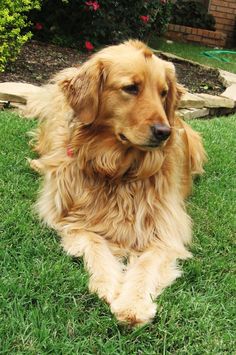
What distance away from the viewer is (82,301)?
2.55m

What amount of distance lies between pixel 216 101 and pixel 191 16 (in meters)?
8.35

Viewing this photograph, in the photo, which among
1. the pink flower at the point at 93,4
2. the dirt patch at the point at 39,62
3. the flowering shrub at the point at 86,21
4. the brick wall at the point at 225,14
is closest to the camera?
the dirt patch at the point at 39,62

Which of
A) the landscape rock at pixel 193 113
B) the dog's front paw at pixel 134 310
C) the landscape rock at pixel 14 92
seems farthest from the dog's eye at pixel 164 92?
the landscape rock at pixel 193 113

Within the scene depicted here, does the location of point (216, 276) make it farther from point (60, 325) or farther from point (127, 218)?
point (60, 325)

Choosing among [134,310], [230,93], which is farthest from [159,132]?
[230,93]

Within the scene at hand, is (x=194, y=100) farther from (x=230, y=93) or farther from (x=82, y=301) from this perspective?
(x=82, y=301)

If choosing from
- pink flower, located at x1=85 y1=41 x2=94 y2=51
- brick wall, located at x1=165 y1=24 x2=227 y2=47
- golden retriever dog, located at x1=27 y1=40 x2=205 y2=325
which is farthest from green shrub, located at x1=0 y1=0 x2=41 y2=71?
brick wall, located at x1=165 y1=24 x2=227 y2=47

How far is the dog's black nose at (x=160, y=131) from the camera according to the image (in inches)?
113

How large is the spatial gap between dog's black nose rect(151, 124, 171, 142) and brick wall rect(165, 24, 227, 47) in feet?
39.0

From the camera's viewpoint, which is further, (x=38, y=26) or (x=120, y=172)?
(x=38, y=26)

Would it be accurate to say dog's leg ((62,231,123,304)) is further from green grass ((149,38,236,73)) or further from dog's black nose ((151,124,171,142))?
green grass ((149,38,236,73))

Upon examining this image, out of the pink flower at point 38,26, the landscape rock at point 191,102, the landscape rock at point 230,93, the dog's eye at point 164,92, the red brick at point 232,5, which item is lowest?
the landscape rock at point 230,93

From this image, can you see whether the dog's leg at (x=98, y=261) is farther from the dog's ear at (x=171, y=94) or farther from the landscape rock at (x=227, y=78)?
the landscape rock at (x=227, y=78)

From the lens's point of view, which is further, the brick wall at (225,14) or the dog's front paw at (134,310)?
the brick wall at (225,14)
